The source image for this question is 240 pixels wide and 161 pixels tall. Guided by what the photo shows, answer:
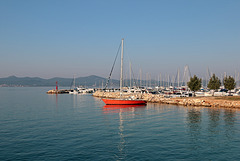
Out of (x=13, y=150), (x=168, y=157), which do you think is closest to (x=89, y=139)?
(x=13, y=150)

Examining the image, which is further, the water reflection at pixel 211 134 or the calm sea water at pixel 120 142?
the water reflection at pixel 211 134

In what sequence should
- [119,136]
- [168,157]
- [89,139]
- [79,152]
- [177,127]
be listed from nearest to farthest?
[168,157] < [79,152] < [89,139] < [119,136] < [177,127]

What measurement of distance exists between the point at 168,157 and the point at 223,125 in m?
15.7

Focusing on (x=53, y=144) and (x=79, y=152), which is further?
(x=53, y=144)

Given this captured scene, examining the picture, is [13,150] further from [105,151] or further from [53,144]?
[105,151]

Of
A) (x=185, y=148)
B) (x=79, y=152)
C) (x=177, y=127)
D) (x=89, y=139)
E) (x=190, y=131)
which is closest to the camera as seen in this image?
(x=79, y=152)

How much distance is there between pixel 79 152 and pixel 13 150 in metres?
5.85

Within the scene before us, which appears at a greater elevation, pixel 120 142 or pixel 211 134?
pixel 211 134

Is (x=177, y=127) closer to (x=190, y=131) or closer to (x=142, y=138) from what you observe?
(x=190, y=131)

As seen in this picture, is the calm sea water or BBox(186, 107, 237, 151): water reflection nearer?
the calm sea water

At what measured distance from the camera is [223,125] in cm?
2778

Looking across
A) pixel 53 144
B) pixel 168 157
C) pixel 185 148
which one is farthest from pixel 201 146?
pixel 53 144

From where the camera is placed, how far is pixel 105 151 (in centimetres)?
1733

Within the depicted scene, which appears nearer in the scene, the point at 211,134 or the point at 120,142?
the point at 120,142
